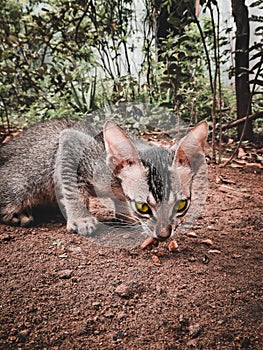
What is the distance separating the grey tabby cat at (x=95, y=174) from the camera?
101 cm

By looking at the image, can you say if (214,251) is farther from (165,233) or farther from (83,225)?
(83,225)

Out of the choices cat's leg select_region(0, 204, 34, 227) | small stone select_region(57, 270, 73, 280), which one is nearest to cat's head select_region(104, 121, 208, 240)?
small stone select_region(57, 270, 73, 280)

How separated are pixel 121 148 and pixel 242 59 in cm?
→ 142

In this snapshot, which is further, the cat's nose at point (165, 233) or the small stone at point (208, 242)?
the small stone at point (208, 242)

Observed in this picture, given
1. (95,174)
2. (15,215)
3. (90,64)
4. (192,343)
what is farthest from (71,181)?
(90,64)

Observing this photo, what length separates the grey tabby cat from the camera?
39.6 inches

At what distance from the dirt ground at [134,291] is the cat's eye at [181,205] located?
143 millimetres

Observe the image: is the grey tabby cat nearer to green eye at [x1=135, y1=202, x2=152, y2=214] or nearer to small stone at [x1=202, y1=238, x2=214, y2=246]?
green eye at [x1=135, y1=202, x2=152, y2=214]

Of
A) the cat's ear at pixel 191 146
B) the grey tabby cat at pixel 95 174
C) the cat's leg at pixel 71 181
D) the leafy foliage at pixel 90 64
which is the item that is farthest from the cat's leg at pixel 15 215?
the leafy foliage at pixel 90 64

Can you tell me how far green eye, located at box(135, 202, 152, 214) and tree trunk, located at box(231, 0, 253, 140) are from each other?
1.09 m

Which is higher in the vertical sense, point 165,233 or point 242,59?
point 242,59

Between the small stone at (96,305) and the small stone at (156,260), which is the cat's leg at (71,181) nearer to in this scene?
the small stone at (156,260)

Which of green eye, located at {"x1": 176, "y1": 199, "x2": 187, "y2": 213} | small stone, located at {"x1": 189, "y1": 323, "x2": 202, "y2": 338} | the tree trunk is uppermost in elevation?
the tree trunk

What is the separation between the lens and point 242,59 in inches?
82.9
